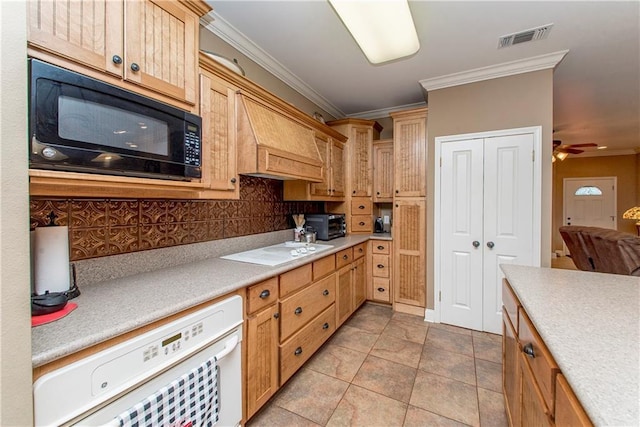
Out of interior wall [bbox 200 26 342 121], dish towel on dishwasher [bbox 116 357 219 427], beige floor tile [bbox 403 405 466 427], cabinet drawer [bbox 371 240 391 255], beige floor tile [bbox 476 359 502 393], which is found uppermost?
interior wall [bbox 200 26 342 121]

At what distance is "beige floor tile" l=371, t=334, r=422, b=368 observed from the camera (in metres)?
2.28

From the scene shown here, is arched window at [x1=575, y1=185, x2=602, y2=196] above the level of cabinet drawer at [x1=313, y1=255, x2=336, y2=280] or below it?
above

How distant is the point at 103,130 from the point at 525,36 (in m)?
2.97

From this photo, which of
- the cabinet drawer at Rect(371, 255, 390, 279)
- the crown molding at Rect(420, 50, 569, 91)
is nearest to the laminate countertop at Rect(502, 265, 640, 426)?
the cabinet drawer at Rect(371, 255, 390, 279)

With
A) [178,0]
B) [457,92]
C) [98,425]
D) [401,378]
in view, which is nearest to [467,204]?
[457,92]

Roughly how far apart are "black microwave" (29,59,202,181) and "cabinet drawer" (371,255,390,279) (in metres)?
2.50

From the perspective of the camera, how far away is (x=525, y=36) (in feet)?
7.16

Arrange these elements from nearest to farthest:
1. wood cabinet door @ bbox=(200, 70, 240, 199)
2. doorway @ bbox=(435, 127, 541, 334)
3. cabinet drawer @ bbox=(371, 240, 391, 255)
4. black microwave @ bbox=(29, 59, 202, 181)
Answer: black microwave @ bbox=(29, 59, 202, 181) < wood cabinet door @ bbox=(200, 70, 240, 199) < doorway @ bbox=(435, 127, 541, 334) < cabinet drawer @ bbox=(371, 240, 391, 255)

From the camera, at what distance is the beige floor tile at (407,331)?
266 cm

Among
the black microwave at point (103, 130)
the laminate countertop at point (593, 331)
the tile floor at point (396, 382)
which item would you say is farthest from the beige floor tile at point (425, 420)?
the black microwave at point (103, 130)

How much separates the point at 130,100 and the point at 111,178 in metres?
0.36

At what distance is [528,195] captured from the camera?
2.61 metres

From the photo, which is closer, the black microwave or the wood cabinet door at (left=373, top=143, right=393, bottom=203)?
the black microwave

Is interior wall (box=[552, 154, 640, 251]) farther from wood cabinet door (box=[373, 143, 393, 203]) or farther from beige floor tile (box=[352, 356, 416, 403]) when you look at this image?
beige floor tile (box=[352, 356, 416, 403])
